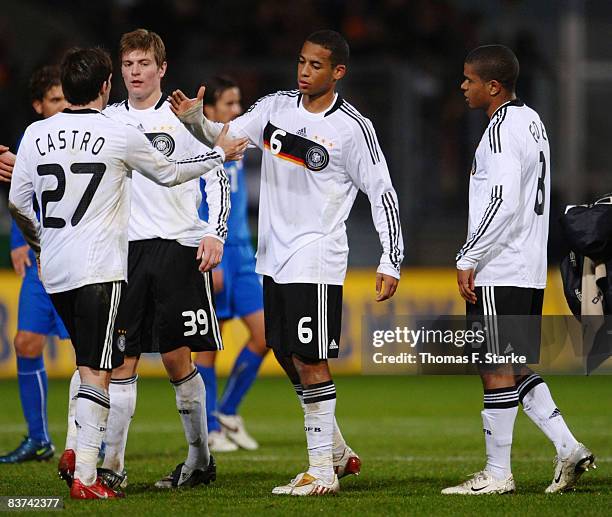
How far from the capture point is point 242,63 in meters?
17.4

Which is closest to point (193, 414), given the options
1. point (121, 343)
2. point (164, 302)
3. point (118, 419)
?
point (118, 419)

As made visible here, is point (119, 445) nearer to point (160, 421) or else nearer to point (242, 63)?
point (160, 421)

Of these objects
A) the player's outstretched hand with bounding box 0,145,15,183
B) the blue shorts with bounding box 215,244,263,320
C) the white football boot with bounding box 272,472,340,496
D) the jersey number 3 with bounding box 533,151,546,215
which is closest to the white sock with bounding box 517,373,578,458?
the jersey number 3 with bounding box 533,151,546,215

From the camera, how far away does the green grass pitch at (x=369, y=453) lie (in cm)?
590

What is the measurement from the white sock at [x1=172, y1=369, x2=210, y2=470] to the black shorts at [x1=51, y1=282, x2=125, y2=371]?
0.75 metres

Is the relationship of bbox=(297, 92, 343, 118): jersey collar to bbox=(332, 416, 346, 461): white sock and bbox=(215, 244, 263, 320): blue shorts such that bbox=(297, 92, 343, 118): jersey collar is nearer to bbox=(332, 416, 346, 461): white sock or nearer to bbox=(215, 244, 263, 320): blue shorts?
bbox=(332, 416, 346, 461): white sock

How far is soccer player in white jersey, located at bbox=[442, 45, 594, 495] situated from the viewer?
6.19 meters

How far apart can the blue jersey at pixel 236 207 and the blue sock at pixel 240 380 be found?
2.80ft

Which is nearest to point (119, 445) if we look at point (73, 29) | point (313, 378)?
Answer: point (313, 378)

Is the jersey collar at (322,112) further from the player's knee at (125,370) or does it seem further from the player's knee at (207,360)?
the player's knee at (207,360)

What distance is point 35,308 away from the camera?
318 inches

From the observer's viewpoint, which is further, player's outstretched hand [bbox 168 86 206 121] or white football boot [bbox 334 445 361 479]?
white football boot [bbox 334 445 361 479]

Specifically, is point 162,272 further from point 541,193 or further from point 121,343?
point 541,193

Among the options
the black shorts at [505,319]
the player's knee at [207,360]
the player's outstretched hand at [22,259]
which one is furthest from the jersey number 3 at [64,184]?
the player's knee at [207,360]
